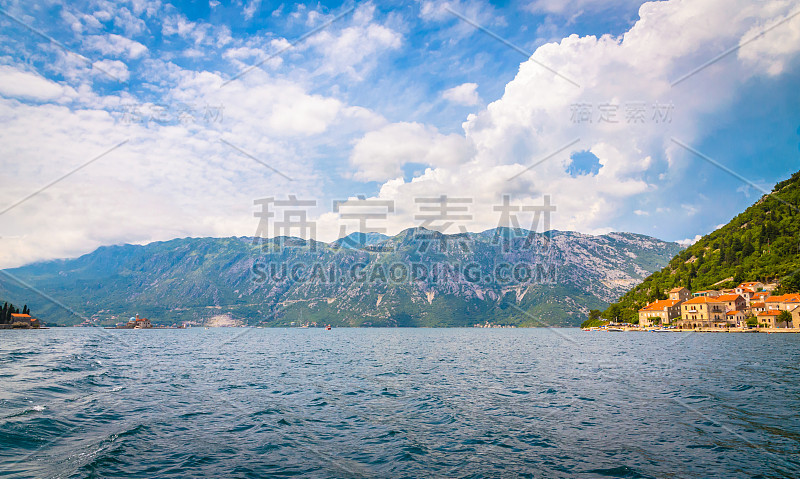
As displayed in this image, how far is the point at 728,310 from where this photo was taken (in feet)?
504

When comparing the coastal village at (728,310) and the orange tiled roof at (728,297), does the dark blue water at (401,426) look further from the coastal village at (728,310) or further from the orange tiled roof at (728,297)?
the orange tiled roof at (728,297)

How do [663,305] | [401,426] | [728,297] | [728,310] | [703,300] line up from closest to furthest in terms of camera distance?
[401,426] → [728,310] → [728,297] → [703,300] → [663,305]

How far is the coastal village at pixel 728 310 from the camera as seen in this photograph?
13162cm

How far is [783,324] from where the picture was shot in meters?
130

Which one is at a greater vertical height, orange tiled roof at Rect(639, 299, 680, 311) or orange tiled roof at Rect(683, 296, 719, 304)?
orange tiled roof at Rect(683, 296, 719, 304)

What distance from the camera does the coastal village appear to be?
13162cm

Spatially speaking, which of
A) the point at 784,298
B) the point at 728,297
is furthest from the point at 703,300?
the point at 784,298

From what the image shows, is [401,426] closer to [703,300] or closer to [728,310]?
[728,310]

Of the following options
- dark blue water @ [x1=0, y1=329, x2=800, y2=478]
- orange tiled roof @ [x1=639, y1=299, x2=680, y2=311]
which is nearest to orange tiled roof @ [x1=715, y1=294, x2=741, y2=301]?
orange tiled roof @ [x1=639, y1=299, x2=680, y2=311]

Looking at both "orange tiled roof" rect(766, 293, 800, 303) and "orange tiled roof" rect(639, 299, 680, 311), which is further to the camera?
"orange tiled roof" rect(639, 299, 680, 311)

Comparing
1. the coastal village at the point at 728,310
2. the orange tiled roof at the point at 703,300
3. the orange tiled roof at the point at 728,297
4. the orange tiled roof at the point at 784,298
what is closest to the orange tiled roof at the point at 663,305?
the coastal village at the point at 728,310

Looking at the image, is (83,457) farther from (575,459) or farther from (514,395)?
(514,395)

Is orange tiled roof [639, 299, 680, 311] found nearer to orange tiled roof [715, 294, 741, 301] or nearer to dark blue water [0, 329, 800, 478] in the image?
orange tiled roof [715, 294, 741, 301]

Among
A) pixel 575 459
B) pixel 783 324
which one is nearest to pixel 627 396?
pixel 575 459
